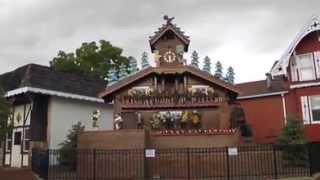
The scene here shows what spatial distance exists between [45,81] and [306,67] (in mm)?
16926

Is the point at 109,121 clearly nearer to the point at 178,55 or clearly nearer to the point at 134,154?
the point at 178,55

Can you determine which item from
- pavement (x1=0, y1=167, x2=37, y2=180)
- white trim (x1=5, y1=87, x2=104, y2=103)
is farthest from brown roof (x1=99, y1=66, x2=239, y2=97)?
pavement (x1=0, y1=167, x2=37, y2=180)

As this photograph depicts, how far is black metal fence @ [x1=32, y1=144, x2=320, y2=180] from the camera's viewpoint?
2439 centimetres

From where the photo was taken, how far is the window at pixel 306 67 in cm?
3250

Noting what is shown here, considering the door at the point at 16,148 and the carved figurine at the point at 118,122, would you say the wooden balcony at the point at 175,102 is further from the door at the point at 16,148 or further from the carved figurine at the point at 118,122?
the door at the point at 16,148

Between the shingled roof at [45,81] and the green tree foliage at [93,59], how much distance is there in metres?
16.0

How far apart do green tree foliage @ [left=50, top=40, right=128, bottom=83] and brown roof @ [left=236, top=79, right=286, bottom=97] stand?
1691 centimetres

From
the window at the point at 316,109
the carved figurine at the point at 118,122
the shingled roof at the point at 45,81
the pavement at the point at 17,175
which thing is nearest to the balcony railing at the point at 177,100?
the carved figurine at the point at 118,122

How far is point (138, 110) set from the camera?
2908 cm

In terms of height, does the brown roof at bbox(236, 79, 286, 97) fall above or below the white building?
above

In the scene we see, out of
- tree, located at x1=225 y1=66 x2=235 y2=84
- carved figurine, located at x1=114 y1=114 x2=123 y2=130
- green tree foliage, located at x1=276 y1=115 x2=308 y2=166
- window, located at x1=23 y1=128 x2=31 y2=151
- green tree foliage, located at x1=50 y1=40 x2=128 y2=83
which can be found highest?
green tree foliage, located at x1=50 y1=40 x2=128 y2=83

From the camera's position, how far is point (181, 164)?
998 inches

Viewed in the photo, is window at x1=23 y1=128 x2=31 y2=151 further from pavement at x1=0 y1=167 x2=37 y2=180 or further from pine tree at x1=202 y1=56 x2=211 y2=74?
pine tree at x1=202 y1=56 x2=211 y2=74

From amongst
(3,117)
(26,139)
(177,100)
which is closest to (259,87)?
(177,100)
